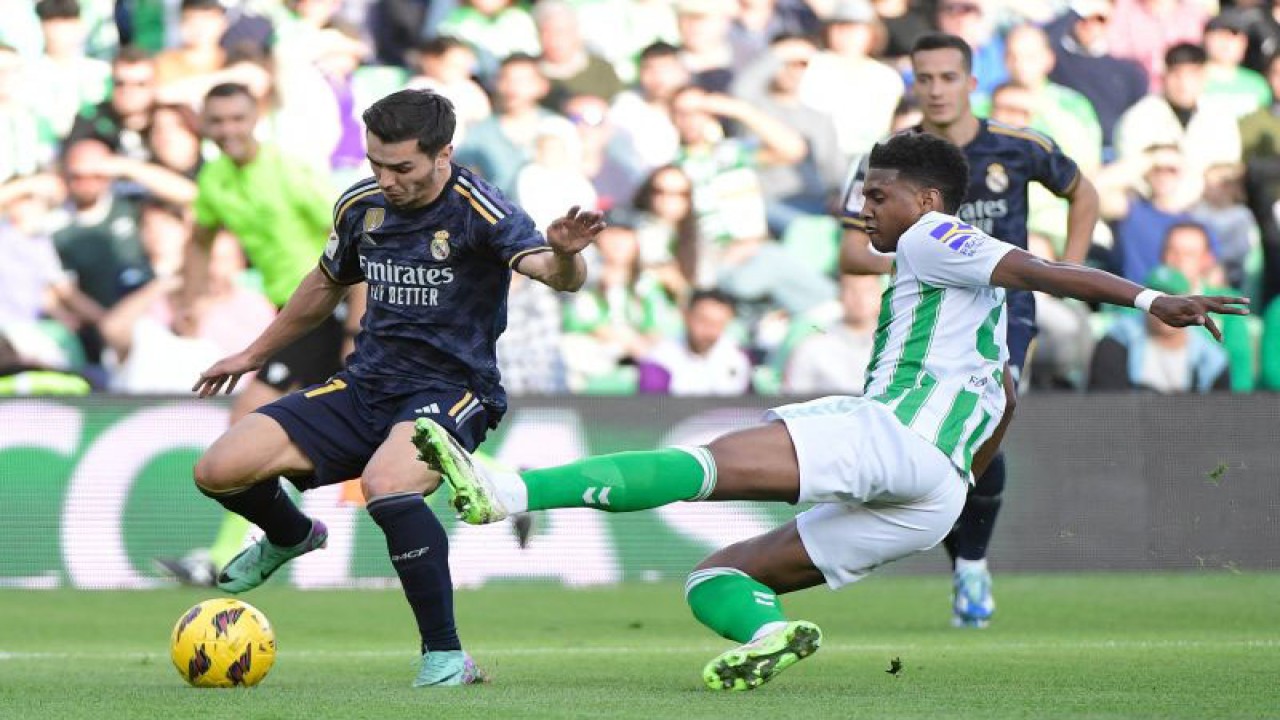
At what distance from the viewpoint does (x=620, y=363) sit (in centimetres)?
1343

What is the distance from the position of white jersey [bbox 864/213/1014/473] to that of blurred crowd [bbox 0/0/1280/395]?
618 cm

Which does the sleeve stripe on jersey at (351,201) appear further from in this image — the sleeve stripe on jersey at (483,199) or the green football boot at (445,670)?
the green football boot at (445,670)

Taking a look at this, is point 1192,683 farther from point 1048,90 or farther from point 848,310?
point 1048,90

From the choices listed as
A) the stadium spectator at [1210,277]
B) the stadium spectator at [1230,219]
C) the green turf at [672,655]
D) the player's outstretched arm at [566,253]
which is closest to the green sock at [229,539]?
the green turf at [672,655]

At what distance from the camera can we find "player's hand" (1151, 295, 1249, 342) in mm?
5362

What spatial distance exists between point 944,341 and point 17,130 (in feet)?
30.7

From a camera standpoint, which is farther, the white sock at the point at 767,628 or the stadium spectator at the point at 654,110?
the stadium spectator at the point at 654,110

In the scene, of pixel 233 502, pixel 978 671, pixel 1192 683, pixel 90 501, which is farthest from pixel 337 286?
pixel 90 501

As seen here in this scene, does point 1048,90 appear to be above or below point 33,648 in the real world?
above

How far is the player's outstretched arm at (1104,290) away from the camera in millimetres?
5387

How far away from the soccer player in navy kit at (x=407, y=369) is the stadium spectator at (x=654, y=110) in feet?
24.6

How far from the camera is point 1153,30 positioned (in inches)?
605

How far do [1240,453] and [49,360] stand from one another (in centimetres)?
736

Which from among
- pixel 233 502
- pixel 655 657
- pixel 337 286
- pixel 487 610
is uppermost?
pixel 337 286
